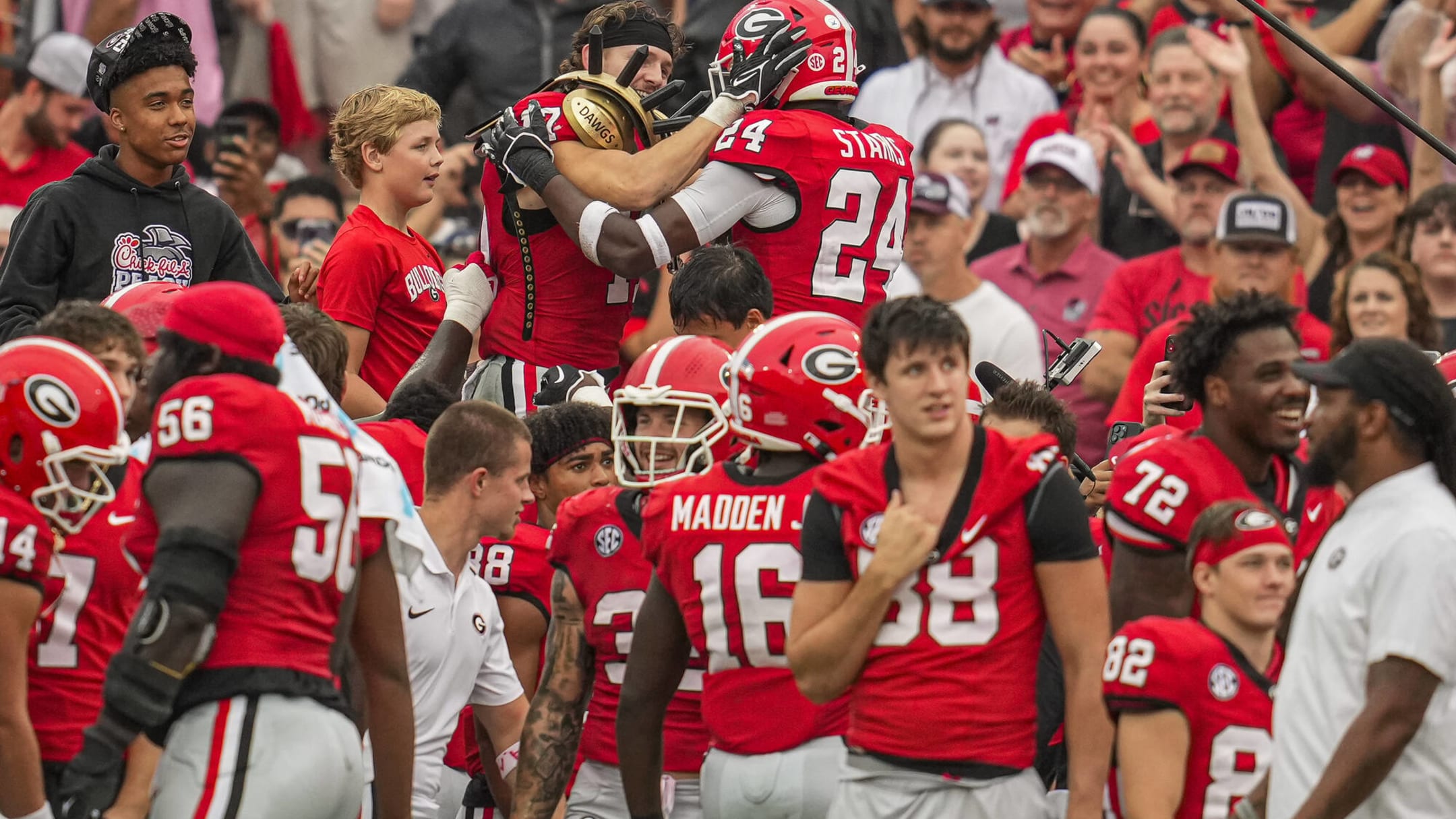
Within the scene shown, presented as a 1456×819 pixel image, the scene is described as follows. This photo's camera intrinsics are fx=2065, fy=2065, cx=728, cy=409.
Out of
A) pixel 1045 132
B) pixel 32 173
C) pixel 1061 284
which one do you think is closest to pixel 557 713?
pixel 1061 284

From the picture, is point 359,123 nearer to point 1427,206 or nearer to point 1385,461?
point 1385,461

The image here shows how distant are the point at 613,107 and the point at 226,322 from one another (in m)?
3.23

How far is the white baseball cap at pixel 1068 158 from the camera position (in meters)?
11.8

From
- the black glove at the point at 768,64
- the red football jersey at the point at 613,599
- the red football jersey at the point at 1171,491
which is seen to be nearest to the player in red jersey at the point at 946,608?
the red football jersey at the point at 1171,491

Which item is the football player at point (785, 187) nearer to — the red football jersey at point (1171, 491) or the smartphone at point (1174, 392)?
the smartphone at point (1174, 392)

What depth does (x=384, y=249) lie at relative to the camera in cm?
830

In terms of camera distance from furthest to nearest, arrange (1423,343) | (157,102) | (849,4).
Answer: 1. (849,4)
2. (1423,343)
3. (157,102)

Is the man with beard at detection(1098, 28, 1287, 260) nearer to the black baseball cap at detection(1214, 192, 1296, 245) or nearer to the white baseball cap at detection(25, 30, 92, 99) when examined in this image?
the black baseball cap at detection(1214, 192, 1296, 245)

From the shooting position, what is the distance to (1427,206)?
1053 centimetres

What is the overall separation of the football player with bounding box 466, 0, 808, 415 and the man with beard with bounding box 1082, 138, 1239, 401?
3.17 meters

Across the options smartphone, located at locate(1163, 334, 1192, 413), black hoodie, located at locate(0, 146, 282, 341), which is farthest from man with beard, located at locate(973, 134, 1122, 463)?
black hoodie, located at locate(0, 146, 282, 341)

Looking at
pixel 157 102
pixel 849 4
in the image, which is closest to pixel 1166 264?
pixel 849 4

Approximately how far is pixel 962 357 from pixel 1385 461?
110 centimetres

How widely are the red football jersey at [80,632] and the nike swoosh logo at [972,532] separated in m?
2.32
